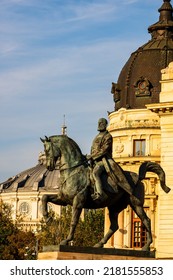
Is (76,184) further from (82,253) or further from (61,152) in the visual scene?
(82,253)

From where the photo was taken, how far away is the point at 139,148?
7769cm

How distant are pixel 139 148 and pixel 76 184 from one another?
1658 inches

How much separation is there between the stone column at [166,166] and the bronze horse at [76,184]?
83.8 feet

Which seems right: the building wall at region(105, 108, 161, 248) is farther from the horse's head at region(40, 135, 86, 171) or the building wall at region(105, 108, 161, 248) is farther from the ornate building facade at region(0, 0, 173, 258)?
the horse's head at region(40, 135, 86, 171)

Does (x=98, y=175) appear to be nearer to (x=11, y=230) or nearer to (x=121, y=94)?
(x=121, y=94)

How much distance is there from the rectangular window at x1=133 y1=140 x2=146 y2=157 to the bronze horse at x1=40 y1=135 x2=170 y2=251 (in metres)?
39.8

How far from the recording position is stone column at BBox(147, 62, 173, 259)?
63219 millimetres

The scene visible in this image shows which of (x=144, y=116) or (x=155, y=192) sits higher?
(x=144, y=116)

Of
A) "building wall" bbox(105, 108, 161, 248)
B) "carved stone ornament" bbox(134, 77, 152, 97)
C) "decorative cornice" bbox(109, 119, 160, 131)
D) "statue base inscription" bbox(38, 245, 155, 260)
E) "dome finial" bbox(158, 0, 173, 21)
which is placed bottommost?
"statue base inscription" bbox(38, 245, 155, 260)

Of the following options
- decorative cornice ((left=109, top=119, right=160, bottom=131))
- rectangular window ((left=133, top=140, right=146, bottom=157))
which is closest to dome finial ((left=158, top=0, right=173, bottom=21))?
decorative cornice ((left=109, top=119, right=160, bottom=131))

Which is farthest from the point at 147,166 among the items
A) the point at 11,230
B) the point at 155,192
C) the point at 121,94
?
the point at 11,230

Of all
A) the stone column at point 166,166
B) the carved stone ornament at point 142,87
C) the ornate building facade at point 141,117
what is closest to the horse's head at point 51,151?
the stone column at point 166,166
